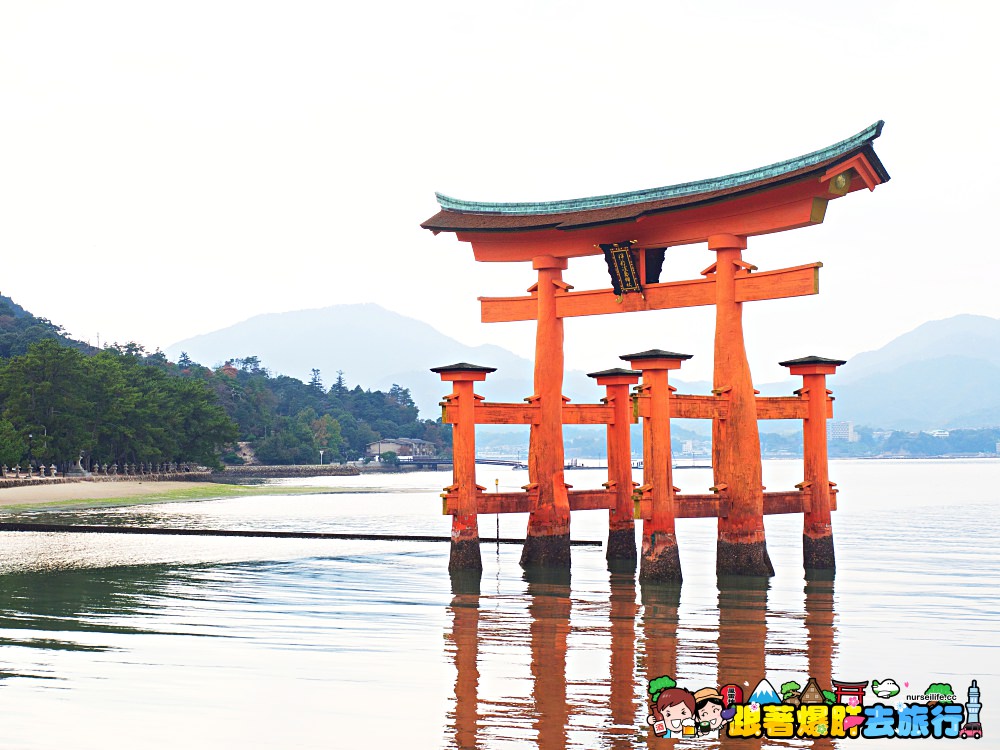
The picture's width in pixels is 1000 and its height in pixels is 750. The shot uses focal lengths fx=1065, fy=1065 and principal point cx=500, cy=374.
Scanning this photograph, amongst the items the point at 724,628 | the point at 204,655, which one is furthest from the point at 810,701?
the point at 204,655

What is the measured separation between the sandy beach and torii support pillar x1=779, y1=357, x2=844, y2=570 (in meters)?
37.4

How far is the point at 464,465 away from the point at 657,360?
4.29 meters

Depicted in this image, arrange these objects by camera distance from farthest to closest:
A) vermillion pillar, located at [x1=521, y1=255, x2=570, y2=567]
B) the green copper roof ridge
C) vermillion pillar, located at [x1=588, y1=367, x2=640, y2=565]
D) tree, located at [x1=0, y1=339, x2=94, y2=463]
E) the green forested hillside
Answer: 1. the green forested hillside
2. tree, located at [x1=0, y1=339, x2=94, y2=463]
3. vermillion pillar, located at [x1=588, y1=367, x2=640, y2=565]
4. vermillion pillar, located at [x1=521, y1=255, x2=570, y2=567]
5. the green copper roof ridge

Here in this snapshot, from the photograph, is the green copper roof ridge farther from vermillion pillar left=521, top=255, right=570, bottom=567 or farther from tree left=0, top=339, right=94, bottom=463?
tree left=0, top=339, right=94, bottom=463

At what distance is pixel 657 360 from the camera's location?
17750 millimetres

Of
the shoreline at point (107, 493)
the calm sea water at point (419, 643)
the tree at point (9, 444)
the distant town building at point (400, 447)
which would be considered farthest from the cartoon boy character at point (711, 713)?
the distant town building at point (400, 447)

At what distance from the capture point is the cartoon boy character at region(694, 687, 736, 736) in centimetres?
942

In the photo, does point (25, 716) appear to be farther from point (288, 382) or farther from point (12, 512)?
point (288, 382)

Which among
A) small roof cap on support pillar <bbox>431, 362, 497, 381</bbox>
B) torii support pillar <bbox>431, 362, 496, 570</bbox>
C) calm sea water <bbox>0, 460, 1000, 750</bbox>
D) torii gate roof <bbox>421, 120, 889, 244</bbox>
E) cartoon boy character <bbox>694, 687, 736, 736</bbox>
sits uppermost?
torii gate roof <bbox>421, 120, 889, 244</bbox>

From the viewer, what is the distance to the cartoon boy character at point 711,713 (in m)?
9.42

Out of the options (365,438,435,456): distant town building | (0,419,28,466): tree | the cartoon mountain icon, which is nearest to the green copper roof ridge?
the cartoon mountain icon

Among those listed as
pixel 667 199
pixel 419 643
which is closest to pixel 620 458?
pixel 667 199

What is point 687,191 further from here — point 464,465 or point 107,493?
point 107,493

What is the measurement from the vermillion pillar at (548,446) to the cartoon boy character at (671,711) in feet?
35.4
